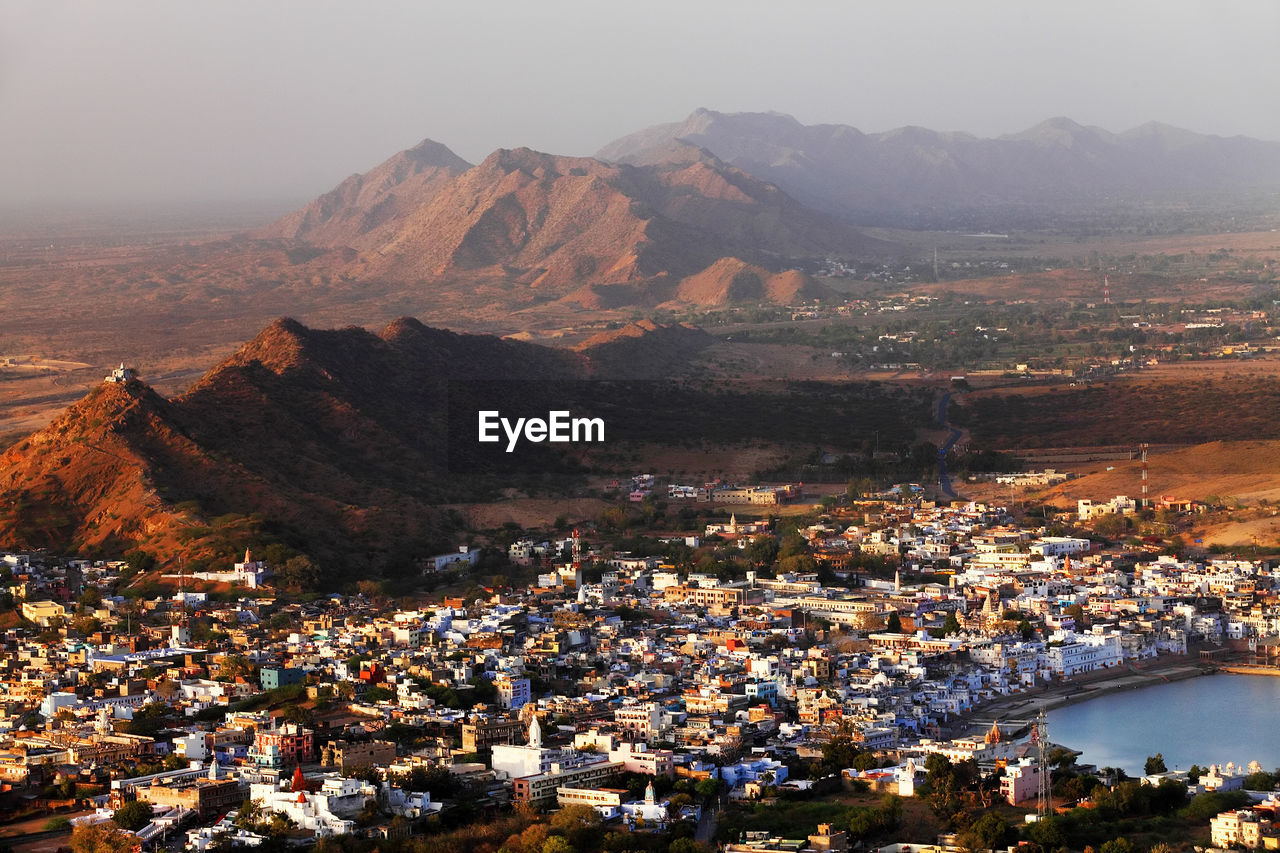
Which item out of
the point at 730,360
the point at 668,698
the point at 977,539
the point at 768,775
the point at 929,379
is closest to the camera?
the point at 768,775

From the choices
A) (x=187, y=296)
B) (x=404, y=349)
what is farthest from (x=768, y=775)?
(x=187, y=296)

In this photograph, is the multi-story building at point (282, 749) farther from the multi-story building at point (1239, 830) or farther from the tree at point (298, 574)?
the tree at point (298, 574)

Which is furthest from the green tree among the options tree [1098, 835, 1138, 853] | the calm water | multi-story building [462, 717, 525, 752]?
tree [1098, 835, 1138, 853]

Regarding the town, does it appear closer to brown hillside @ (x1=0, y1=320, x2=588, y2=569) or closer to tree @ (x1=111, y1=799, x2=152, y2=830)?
tree @ (x1=111, y1=799, x2=152, y2=830)

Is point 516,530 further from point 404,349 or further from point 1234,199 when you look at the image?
point 1234,199

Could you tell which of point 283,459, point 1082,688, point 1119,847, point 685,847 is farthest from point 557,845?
point 283,459

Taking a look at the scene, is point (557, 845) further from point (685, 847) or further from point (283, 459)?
point (283, 459)

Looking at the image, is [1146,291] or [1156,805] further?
[1146,291]

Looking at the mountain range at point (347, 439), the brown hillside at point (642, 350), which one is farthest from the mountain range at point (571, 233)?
the mountain range at point (347, 439)
